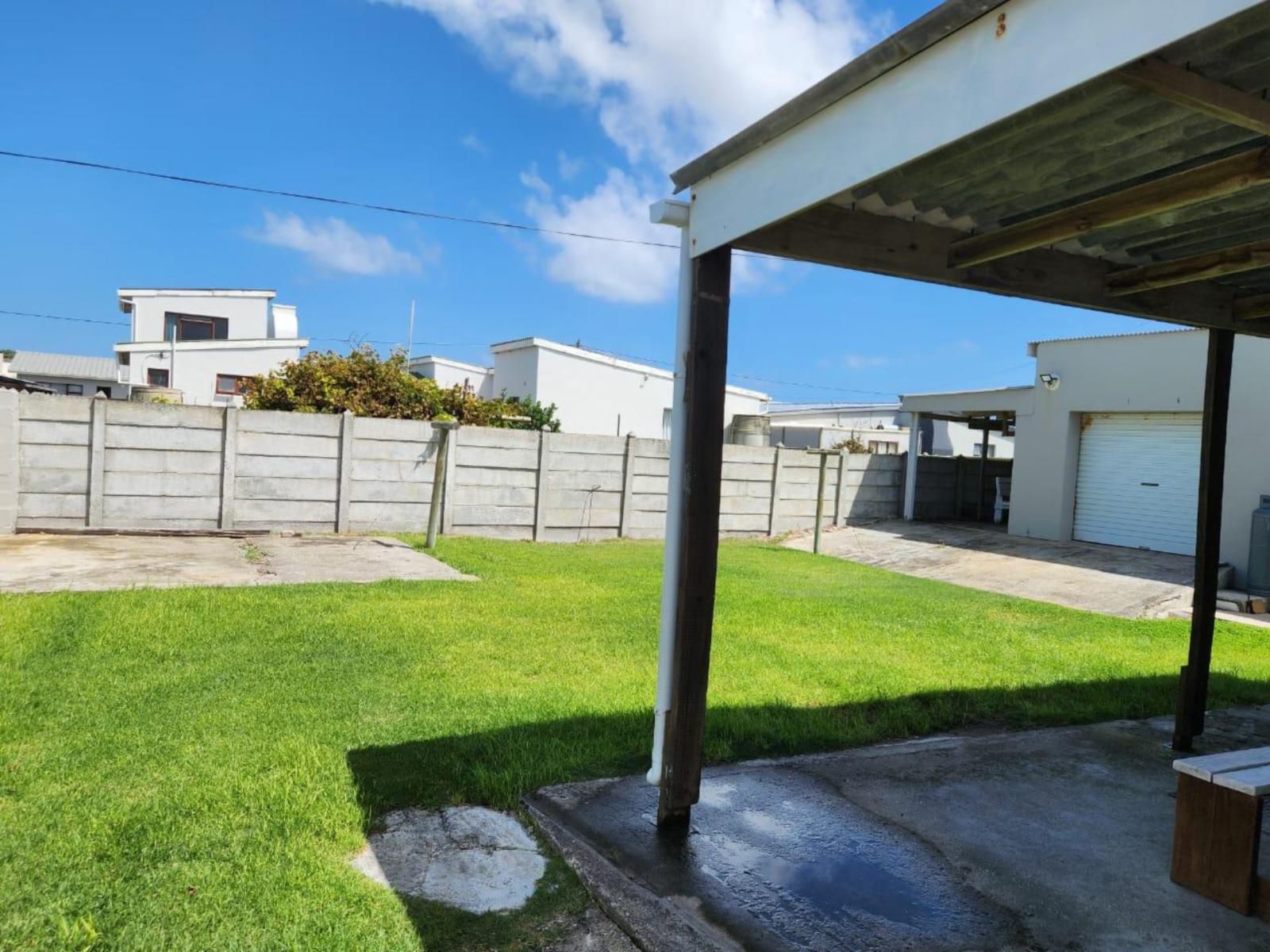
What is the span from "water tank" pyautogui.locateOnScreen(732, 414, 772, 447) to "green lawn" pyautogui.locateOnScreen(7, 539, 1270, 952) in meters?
12.0

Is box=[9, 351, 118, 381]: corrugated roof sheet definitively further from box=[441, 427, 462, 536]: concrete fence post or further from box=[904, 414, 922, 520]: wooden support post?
box=[904, 414, 922, 520]: wooden support post

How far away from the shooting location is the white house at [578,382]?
73.7 feet

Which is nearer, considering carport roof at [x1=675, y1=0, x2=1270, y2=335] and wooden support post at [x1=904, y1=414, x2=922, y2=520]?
carport roof at [x1=675, y1=0, x2=1270, y2=335]

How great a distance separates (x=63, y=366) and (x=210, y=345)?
33.1 feet

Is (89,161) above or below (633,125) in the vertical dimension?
below

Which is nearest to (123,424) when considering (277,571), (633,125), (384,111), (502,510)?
(277,571)

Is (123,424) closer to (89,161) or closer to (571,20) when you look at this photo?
(89,161)

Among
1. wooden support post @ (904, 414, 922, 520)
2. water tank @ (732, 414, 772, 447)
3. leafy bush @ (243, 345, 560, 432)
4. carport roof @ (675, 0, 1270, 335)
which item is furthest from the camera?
water tank @ (732, 414, 772, 447)

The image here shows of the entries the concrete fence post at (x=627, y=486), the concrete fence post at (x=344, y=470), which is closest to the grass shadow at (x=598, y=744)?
the concrete fence post at (x=344, y=470)

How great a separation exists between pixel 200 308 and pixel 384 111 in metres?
15.6

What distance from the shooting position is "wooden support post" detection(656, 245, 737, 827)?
2877 millimetres

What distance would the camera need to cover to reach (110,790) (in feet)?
10.1

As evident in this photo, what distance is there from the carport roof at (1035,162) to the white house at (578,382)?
18128 millimetres

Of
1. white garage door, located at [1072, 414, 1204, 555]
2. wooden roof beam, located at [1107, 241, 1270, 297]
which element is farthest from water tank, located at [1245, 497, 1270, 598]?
wooden roof beam, located at [1107, 241, 1270, 297]
